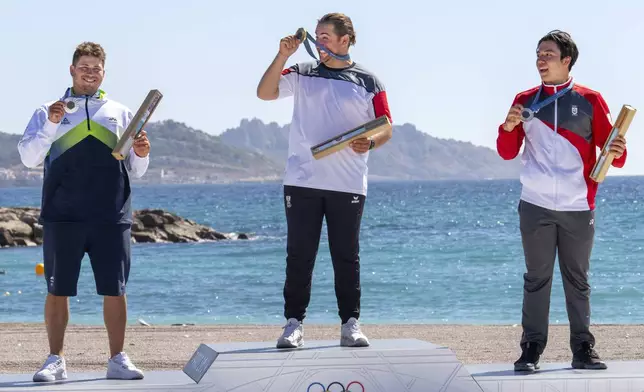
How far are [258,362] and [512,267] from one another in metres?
21.5

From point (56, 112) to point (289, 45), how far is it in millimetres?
1236

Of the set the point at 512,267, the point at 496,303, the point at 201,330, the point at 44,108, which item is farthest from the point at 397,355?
the point at 512,267

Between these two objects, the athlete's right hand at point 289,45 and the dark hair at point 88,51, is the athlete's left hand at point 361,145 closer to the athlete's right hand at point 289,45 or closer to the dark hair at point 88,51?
the athlete's right hand at point 289,45

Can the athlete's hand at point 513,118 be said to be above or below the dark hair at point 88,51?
below

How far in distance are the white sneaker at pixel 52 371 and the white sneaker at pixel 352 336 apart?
1.44 metres

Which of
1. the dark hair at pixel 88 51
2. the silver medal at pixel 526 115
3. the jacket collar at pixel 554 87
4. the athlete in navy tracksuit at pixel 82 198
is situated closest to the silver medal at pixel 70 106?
the athlete in navy tracksuit at pixel 82 198

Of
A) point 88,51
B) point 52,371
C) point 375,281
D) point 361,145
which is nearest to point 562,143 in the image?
point 361,145

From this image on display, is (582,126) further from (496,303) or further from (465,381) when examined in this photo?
(496,303)

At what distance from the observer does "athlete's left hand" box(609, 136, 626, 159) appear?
231 inches

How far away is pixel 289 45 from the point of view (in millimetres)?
5859

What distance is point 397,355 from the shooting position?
5570 mm

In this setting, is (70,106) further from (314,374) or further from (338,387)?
(338,387)

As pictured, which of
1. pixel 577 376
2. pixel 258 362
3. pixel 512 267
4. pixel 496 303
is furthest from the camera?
pixel 512 267

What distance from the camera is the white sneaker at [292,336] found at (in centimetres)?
580
